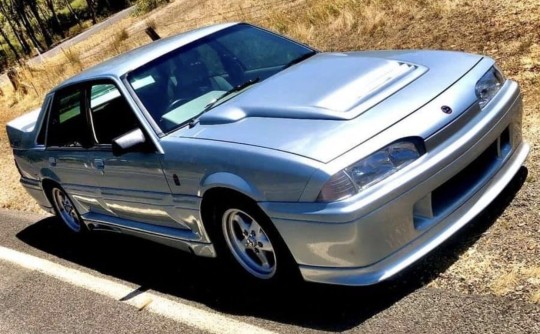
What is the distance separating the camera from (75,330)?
4281 millimetres

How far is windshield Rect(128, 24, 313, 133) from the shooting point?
172 inches

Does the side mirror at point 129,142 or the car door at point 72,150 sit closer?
the side mirror at point 129,142

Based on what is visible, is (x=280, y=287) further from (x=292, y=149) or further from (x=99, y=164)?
(x=99, y=164)

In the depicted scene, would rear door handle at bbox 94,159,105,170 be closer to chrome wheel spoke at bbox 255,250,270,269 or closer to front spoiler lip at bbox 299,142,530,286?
chrome wheel spoke at bbox 255,250,270,269

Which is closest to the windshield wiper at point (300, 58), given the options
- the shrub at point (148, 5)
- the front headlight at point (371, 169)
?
the front headlight at point (371, 169)

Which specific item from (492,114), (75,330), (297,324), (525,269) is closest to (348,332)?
(297,324)

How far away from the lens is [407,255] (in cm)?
330

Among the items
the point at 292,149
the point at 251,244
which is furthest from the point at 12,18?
the point at 292,149

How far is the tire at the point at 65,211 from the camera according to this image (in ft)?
20.0

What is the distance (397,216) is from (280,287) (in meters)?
0.99

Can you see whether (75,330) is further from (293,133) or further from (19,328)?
(293,133)

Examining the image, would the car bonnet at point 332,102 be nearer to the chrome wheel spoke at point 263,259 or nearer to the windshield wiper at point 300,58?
the windshield wiper at point 300,58

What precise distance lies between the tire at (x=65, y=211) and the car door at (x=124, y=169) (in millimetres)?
1109

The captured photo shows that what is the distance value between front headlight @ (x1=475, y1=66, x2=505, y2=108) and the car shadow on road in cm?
69
